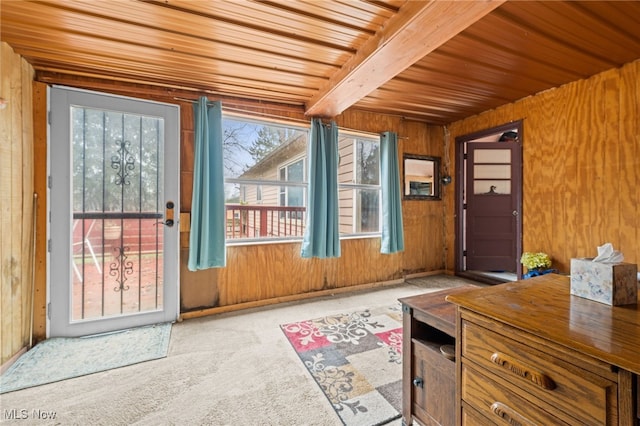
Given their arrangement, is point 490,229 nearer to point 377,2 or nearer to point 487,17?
point 487,17

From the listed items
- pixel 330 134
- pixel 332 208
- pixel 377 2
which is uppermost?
pixel 377 2

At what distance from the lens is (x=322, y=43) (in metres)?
2.06

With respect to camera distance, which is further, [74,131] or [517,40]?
[74,131]

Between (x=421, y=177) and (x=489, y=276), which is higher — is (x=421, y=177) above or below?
above

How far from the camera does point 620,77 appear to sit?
2.62 m

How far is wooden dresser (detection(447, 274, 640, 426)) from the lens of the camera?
2.10 ft

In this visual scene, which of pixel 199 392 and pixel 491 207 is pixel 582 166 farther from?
pixel 199 392

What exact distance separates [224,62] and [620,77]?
372 centimetres

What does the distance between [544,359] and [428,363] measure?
566mm

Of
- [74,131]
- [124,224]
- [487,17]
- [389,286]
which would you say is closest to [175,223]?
[124,224]

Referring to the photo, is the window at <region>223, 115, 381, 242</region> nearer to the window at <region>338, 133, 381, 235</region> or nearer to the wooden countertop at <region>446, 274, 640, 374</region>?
the window at <region>338, 133, 381, 235</region>

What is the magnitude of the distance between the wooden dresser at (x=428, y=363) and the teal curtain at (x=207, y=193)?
209cm

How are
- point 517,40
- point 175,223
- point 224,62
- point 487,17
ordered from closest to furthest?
point 487,17 < point 517,40 < point 224,62 < point 175,223

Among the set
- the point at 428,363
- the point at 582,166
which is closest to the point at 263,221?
the point at 428,363
